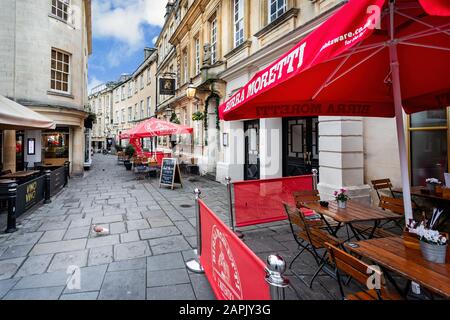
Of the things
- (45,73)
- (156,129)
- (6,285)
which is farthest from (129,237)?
(45,73)

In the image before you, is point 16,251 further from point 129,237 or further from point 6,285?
point 129,237

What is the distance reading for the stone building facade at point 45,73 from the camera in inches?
450

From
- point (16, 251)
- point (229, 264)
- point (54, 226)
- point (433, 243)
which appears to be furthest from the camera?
point (54, 226)

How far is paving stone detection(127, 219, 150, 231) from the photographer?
18.0ft

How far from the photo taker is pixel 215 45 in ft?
42.0

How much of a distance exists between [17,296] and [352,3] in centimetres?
441

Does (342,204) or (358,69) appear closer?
(358,69)

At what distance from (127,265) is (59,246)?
1.63 metres

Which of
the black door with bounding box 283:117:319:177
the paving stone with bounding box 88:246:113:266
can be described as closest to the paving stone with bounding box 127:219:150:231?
the paving stone with bounding box 88:246:113:266

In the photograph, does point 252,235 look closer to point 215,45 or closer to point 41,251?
point 41,251

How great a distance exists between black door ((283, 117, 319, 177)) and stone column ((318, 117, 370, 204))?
1142 millimetres

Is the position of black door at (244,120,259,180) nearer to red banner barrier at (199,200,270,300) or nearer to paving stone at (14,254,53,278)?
red banner barrier at (199,200,270,300)

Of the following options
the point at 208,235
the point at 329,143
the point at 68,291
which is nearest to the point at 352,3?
the point at 208,235

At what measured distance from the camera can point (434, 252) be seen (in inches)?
83.2
